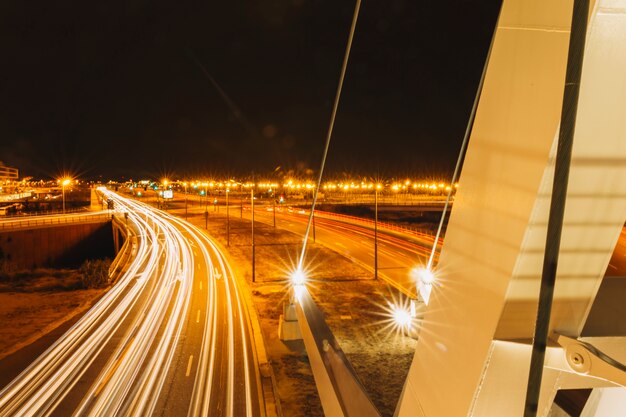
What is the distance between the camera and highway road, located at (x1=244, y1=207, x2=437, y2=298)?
27.9 meters

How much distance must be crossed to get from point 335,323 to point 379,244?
22.2 m

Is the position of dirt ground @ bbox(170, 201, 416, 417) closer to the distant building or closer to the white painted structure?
the white painted structure

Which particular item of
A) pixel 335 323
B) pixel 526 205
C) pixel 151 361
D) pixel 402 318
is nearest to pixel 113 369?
pixel 151 361

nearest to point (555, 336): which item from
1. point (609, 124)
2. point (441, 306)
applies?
point (441, 306)

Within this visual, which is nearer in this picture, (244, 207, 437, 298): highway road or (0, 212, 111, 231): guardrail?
(244, 207, 437, 298): highway road

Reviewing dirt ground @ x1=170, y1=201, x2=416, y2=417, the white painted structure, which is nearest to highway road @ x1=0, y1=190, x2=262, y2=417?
dirt ground @ x1=170, y1=201, x2=416, y2=417

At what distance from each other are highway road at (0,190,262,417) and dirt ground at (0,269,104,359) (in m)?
1.45

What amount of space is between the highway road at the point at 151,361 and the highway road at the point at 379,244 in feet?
38.7

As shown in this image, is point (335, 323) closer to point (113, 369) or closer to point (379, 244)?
point (113, 369)

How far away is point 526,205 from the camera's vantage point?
1.88m

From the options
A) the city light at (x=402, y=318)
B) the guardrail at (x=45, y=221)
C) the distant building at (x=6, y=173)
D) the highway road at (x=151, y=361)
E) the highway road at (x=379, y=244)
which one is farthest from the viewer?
the distant building at (x=6, y=173)

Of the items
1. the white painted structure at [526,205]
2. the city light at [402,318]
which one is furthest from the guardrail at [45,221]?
the white painted structure at [526,205]

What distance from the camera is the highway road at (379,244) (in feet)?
91.5

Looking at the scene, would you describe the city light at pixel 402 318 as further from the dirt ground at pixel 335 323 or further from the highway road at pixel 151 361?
the highway road at pixel 151 361
